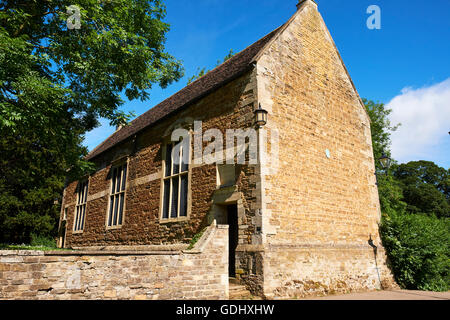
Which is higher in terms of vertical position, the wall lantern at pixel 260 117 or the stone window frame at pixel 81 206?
the wall lantern at pixel 260 117

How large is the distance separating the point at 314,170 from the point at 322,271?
9.97ft

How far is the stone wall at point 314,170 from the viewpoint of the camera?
845cm

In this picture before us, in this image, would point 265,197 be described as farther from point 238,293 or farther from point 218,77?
point 218,77

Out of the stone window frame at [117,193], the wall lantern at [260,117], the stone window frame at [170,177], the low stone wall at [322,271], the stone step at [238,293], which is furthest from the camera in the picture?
the stone window frame at [117,193]

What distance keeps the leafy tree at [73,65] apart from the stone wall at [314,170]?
4802 mm

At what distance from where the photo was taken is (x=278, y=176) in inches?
347

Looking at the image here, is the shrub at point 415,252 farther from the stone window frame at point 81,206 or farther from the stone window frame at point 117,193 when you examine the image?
the stone window frame at point 81,206

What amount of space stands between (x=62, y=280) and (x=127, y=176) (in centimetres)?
892

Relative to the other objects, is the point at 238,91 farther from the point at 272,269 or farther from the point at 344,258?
the point at 344,258

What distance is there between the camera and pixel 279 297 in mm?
7672

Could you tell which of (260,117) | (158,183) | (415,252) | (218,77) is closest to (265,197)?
(260,117)

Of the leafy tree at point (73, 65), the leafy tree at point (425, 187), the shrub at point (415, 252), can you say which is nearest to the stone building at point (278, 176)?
the shrub at point (415, 252)

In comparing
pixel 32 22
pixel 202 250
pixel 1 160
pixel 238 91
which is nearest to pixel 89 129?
pixel 32 22
